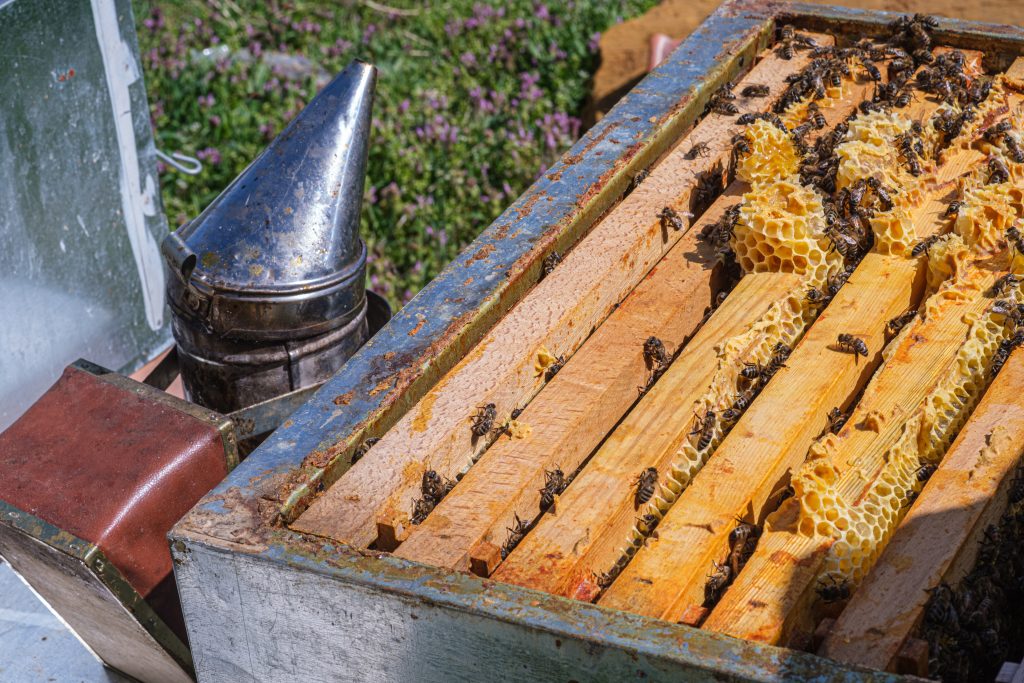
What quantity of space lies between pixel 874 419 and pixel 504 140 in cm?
520

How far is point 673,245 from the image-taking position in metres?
3.10

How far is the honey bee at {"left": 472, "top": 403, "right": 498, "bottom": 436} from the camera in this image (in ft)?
7.82

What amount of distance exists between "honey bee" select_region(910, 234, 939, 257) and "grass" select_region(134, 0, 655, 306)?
3.70 metres

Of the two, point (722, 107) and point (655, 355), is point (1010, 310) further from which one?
point (722, 107)

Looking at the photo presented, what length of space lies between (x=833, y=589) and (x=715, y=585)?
0.22 m

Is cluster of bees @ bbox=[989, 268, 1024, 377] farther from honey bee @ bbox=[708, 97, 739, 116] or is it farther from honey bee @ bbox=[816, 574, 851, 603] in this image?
honey bee @ bbox=[708, 97, 739, 116]

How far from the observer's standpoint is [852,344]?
263cm

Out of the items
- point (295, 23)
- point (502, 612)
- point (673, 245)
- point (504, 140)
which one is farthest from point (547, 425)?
point (295, 23)

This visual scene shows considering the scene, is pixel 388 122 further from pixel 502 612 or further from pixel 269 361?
pixel 502 612

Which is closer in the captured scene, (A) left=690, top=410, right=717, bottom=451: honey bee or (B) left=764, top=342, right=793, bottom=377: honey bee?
(A) left=690, top=410, right=717, bottom=451: honey bee

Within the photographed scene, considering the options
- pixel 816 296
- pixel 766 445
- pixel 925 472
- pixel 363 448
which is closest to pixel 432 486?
pixel 363 448

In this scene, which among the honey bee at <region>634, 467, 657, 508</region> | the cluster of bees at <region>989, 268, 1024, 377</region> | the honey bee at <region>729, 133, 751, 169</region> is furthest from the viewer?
the honey bee at <region>729, 133, 751, 169</region>

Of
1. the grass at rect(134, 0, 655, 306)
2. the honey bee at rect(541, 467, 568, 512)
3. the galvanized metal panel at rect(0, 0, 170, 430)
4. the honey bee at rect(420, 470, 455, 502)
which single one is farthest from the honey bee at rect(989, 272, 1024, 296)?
A: the grass at rect(134, 0, 655, 306)

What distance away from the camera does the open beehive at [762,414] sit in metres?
2.08
